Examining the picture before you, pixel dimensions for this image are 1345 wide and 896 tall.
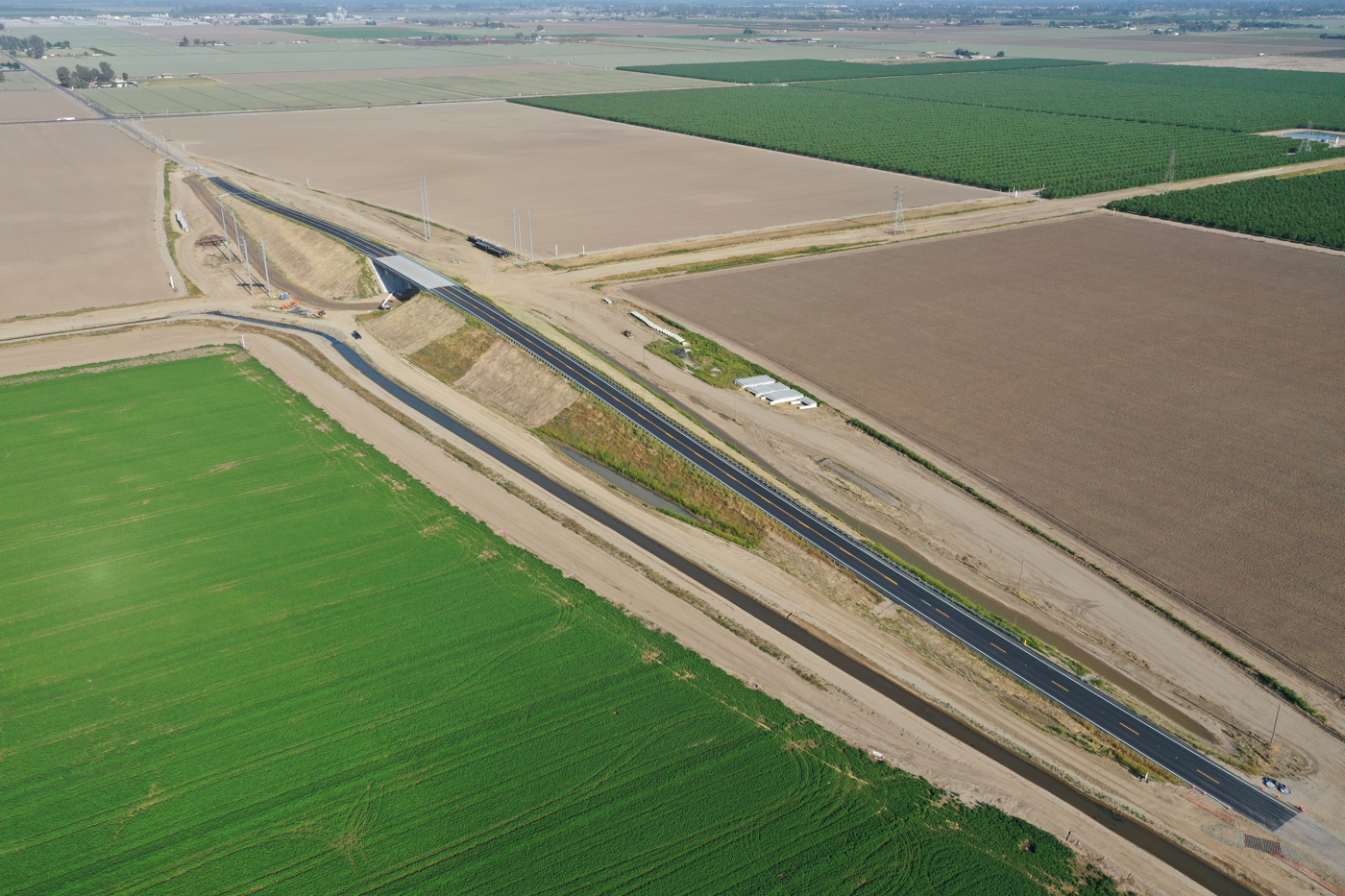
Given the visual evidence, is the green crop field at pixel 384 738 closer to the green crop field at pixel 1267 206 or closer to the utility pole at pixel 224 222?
the utility pole at pixel 224 222

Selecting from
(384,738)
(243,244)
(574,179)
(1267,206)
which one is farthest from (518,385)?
(1267,206)

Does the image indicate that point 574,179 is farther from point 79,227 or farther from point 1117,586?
point 1117,586

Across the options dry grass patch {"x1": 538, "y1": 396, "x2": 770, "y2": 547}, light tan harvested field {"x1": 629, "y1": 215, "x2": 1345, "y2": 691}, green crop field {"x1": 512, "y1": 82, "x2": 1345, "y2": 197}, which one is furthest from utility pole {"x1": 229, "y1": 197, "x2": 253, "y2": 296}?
green crop field {"x1": 512, "y1": 82, "x2": 1345, "y2": 197}

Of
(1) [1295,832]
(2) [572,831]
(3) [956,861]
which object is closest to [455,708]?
(2) [572,831]

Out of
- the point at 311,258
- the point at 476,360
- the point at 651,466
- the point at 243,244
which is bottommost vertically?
the point at 651,466

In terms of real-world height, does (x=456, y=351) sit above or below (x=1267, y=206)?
below

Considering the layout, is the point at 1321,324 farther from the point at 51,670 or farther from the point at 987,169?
the point at 51,670

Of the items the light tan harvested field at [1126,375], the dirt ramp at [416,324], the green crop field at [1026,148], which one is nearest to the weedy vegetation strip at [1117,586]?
the light tan harvested field at [1126,375]

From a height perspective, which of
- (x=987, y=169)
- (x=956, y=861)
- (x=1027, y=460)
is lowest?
(x=956, y=861)
